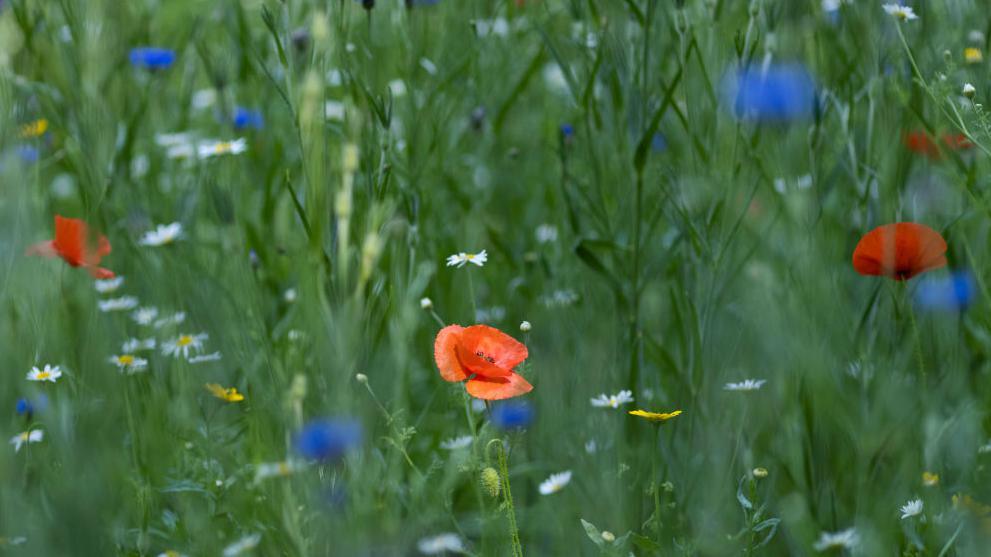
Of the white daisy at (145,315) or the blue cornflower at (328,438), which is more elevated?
the blue cornflower at (328,438)

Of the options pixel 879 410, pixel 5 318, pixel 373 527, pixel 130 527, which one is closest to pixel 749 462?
pixel 879 410

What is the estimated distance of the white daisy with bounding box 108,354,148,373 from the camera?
1.38m

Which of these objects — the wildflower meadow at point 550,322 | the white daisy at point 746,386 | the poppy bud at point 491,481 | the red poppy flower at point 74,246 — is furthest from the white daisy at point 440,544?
the red poppy flower at point 74,246

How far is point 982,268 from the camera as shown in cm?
141

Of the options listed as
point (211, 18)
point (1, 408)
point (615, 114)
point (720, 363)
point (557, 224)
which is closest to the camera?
point (1, 408)

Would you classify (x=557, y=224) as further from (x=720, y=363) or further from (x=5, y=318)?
(x=5, y=318)

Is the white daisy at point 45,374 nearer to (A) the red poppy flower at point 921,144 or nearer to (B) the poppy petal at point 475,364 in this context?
(B) the poppy petal at point 475,364

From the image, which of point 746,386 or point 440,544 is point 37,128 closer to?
point 440,544

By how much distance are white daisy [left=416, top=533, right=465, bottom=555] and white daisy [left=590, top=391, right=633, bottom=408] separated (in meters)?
0.22

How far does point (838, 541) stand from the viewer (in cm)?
110

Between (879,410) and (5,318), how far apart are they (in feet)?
3.10

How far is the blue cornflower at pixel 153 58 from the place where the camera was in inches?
81.3

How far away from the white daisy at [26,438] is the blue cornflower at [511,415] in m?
0.51

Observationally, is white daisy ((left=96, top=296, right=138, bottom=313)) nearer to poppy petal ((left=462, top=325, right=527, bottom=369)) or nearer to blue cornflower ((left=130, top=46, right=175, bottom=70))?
blue cornflower ((left=130, top=46, right=175, bottom=70))
